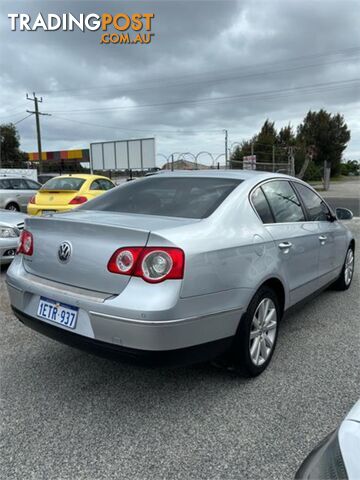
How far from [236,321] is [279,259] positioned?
2.30 ft

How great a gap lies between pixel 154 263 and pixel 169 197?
39.9 inches

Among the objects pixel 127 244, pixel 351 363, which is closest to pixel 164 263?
pixel 127 244

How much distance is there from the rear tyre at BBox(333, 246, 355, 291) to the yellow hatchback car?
5348mm

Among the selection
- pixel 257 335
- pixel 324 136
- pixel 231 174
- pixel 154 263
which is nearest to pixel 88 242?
pixel 154 263

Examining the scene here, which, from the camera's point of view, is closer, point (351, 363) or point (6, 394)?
point (6, 394)

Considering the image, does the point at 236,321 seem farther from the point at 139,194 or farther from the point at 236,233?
the point at 139,194

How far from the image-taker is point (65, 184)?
9.34m

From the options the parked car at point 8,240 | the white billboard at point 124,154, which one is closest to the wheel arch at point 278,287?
the parked car at point 8,240

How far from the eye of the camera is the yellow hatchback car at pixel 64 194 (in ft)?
28.7

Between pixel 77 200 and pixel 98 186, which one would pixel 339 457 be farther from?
pixel 98 186

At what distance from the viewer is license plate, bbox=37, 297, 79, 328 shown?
2.39m

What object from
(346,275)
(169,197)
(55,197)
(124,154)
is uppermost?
(124,154)

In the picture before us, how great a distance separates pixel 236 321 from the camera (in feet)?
8.30

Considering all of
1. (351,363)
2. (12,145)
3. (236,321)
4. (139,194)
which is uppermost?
(12,145)
